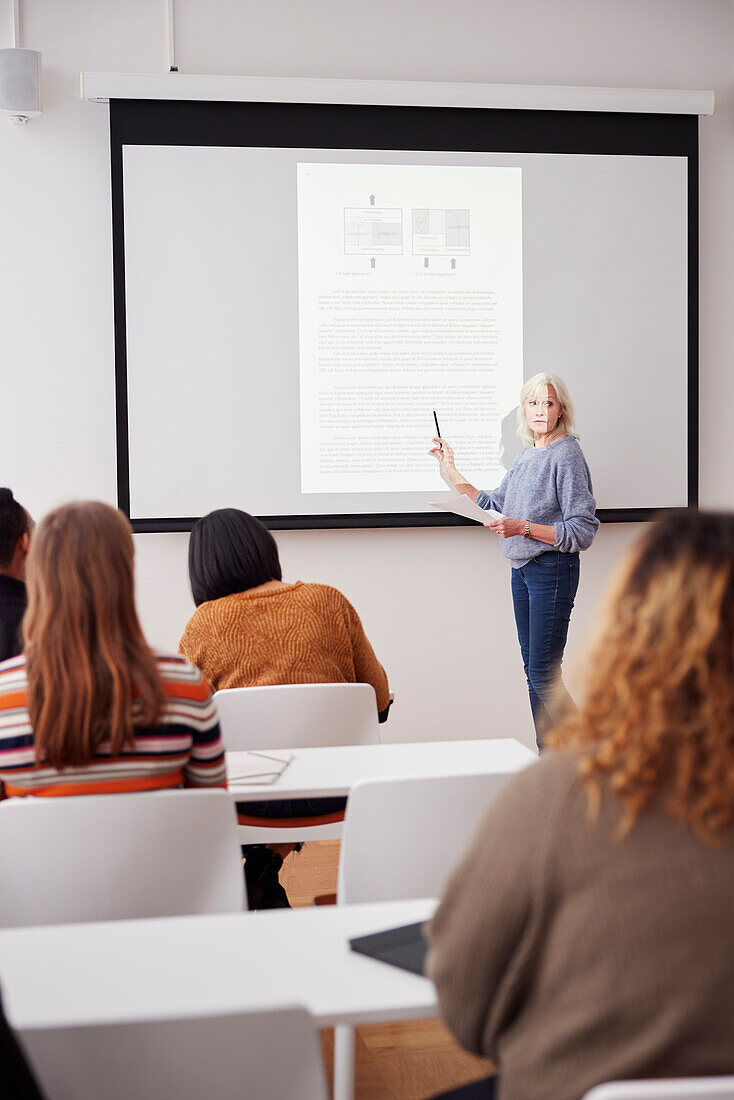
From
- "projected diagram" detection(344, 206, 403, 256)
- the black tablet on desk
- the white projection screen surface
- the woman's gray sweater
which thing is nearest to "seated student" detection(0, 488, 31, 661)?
the black tablet on desk

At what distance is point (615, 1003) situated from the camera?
854 mm

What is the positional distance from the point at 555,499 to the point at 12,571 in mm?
2148

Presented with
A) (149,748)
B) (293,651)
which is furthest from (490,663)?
(149,748)

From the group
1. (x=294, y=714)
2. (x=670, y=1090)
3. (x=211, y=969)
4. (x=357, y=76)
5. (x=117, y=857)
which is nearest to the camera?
(x=670, y=1090)

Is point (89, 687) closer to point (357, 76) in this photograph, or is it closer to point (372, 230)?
point (372, 230)

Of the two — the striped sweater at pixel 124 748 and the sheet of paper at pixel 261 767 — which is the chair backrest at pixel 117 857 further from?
the sheet of paper at pixel 261 767

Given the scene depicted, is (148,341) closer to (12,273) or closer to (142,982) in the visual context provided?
(12,273)

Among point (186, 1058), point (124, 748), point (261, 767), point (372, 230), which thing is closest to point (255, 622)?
point (261, 767)

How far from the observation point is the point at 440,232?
4.22 m

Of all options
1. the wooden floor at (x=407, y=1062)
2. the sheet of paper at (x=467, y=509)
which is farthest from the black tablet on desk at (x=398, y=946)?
the sheet of paper at (x=467, y=509)

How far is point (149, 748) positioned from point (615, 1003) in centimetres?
97

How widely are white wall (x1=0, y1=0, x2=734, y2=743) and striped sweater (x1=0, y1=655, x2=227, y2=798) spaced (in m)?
2.54

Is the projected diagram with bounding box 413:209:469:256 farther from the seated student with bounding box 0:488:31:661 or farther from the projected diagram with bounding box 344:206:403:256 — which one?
the seated student with bounding box 0:488:31:661

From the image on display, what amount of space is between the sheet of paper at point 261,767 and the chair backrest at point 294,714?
0.17m
